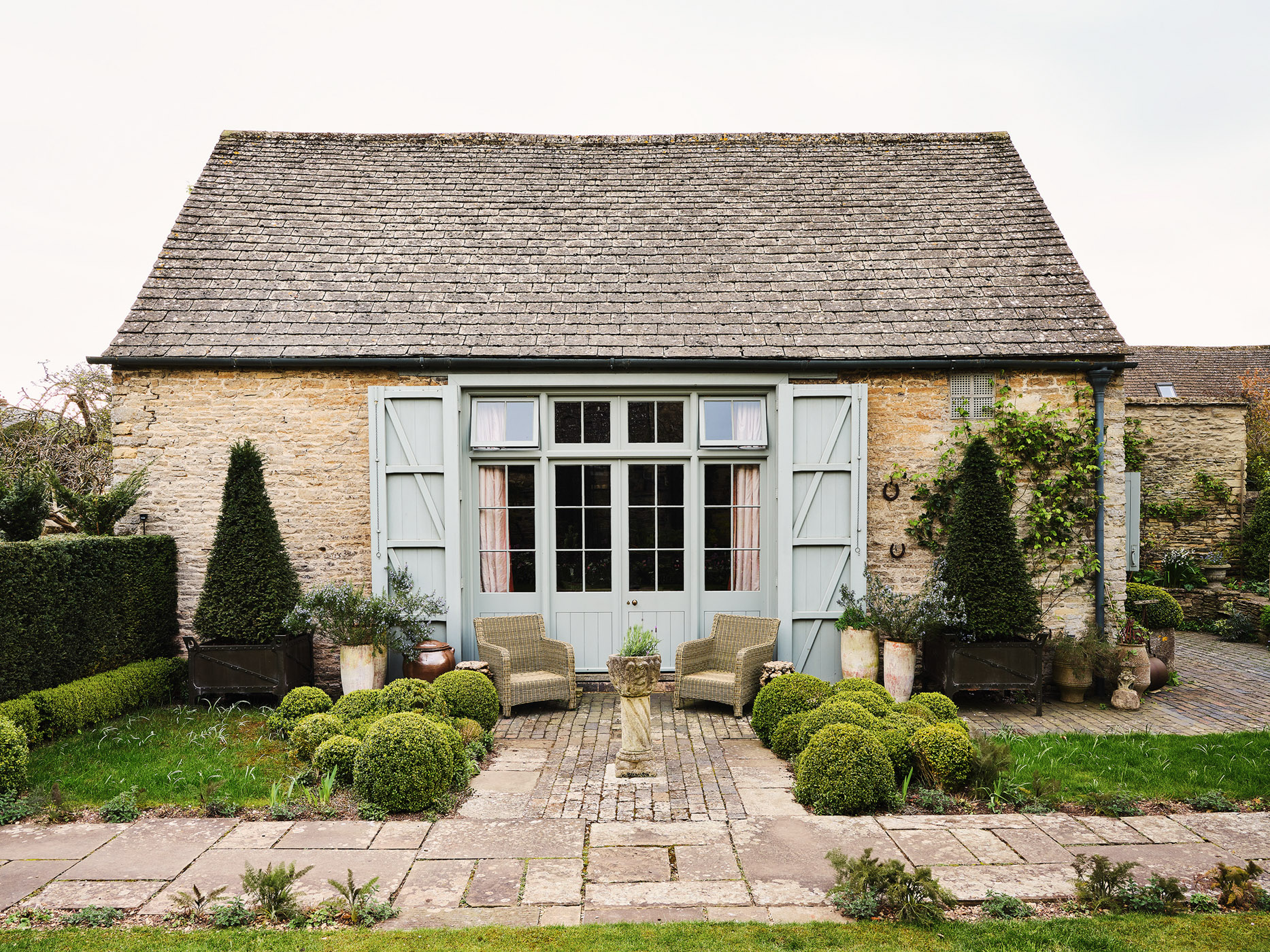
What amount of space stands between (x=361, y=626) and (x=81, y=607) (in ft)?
7.80

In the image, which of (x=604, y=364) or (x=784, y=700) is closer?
(x=784, y=700)

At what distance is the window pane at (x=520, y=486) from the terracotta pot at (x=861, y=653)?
11.7 feet

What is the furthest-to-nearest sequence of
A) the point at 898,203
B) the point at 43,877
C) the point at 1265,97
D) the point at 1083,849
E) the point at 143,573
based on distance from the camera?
the point at 898,203
the point at 1265,97
the point at 143,573
the point at 1083,849
the point at 43,877

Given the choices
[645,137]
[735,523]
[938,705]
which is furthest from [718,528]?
[645,137]

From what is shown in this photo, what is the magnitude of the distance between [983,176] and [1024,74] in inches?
66.8

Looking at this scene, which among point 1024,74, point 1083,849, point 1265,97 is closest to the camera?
point 1083,849

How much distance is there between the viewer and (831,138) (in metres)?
10.7

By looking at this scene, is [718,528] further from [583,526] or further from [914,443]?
[914,443]

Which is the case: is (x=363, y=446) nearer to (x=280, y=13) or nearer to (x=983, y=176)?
(x=280, y=13)

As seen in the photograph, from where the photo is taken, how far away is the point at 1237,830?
14.4 feet

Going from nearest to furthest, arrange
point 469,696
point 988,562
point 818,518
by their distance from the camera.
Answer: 1. point 469,696
2. point 988,562
3. point 818,518

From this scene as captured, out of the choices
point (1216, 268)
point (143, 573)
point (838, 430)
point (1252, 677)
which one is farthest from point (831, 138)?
point (1216, 268)

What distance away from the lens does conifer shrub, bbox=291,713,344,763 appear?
546 centimetres

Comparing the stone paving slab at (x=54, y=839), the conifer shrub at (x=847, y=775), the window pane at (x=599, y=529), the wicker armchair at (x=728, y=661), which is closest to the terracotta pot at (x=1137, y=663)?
the wicker armchair at (x=728, y=661)
